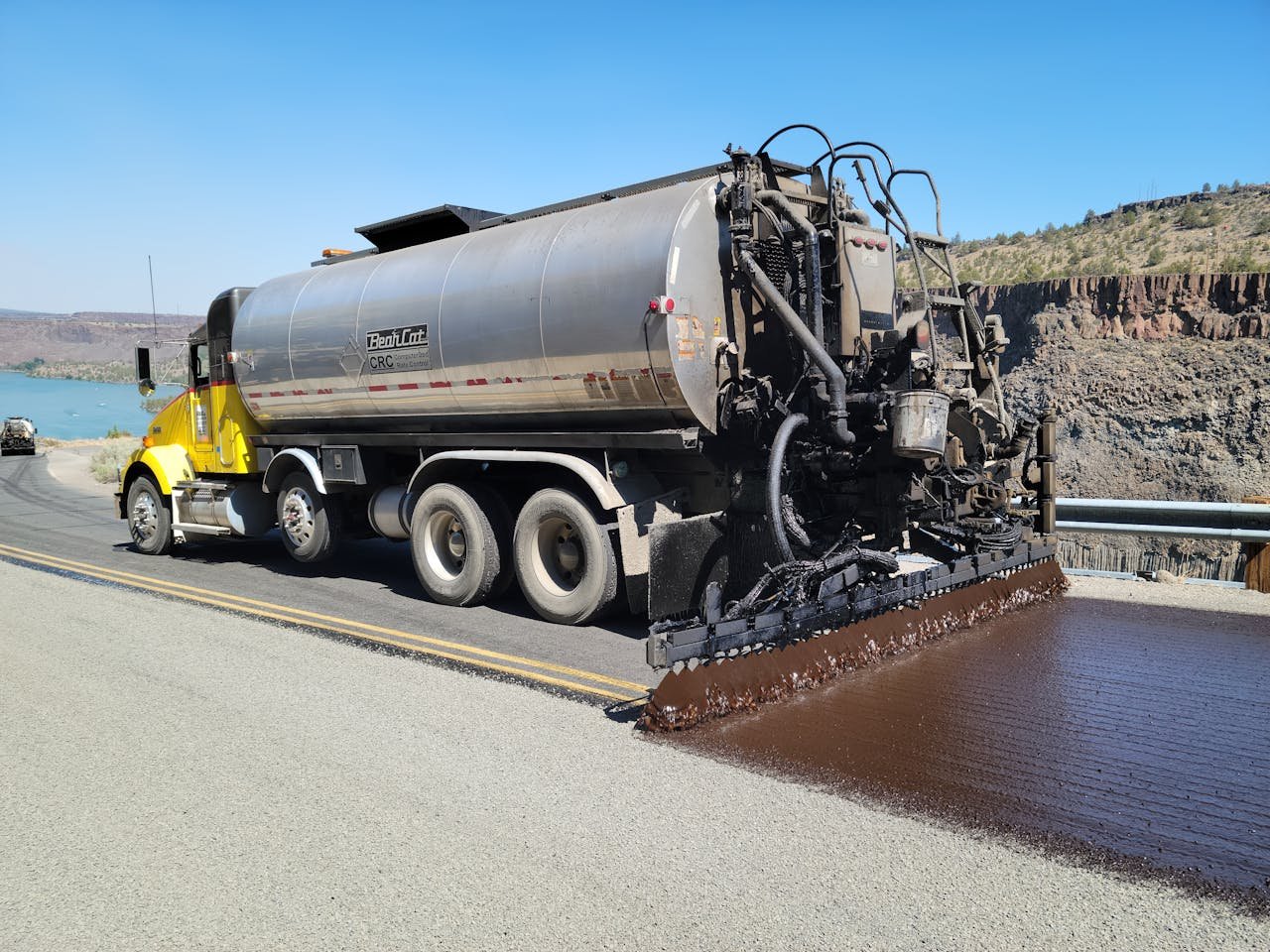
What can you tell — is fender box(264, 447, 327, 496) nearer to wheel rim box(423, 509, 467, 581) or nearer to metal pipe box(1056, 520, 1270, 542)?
wheel rim box(423, 509, 467, 581)

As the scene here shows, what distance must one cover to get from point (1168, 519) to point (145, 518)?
38.6 ft

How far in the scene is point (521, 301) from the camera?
8109 millimetres

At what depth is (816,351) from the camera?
7.23 metres

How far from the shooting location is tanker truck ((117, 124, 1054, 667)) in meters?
7.26

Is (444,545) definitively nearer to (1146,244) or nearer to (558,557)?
(558,557)

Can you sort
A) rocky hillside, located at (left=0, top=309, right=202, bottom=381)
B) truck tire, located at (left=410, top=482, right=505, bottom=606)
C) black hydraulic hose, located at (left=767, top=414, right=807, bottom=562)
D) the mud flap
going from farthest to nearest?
rocky hillside, located at (left=0, top=309, right=202, bottom=381)
truck tire, located at (left=410, top=482, right=505, bottom=606)
the mud flap
black hydraulic hose, located at (left=767, top=414, right=807, bottom=562)

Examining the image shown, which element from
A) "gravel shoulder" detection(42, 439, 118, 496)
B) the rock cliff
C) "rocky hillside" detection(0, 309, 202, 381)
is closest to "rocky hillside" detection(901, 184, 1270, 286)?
the rock cliff

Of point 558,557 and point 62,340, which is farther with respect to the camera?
point 62,340

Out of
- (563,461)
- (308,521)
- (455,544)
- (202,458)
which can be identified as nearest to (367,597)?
(455,544)

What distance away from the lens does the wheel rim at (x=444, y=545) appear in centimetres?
923

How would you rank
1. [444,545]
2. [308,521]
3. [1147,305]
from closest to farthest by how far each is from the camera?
[444,545], [308,521], [1147,305]

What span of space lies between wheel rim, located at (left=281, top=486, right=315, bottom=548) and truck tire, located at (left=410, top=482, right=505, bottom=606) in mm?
1814

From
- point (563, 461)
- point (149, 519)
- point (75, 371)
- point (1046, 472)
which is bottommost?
point (149, 519)

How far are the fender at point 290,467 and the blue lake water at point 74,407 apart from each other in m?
28.9
